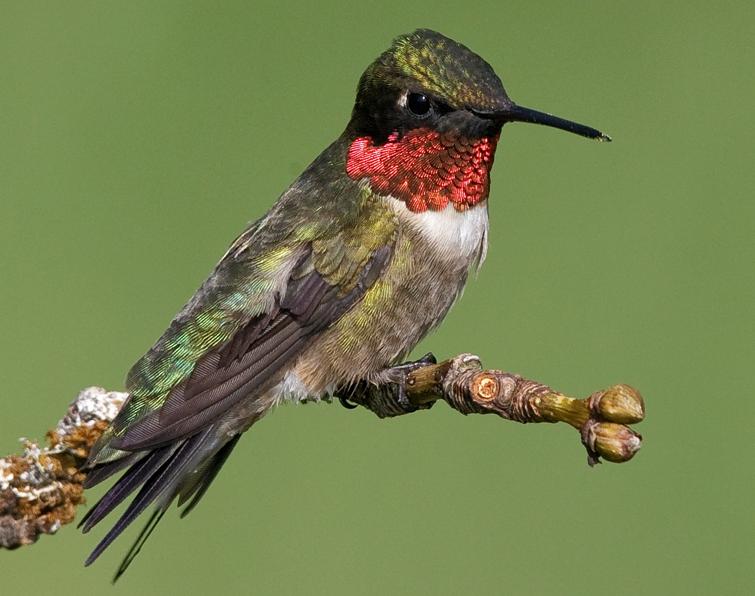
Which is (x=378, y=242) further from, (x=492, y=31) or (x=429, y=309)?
(x=492, y=31)

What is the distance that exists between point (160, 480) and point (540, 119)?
140 centimetres

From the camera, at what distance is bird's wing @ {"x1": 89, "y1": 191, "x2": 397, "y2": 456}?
131 inches

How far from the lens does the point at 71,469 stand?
2.90 metres

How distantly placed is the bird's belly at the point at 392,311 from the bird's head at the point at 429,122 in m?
0.07

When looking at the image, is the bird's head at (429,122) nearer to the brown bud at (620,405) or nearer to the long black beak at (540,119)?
the long black beak at (540,119)

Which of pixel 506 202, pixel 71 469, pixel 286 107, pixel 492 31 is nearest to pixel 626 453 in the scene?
pixel 71 469

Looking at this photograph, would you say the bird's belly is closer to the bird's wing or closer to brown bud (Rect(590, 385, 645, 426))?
the bird's wing

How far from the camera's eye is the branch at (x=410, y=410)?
2.10m

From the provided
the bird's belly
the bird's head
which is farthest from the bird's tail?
the bird's head

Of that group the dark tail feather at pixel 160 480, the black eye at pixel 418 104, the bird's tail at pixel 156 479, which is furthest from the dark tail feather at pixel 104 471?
the black eye at pixel 418 104

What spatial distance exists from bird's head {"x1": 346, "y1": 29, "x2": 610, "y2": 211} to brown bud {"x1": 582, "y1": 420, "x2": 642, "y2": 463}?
1.37 meters

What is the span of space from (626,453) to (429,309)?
156 centimetres

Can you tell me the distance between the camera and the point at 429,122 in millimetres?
3432

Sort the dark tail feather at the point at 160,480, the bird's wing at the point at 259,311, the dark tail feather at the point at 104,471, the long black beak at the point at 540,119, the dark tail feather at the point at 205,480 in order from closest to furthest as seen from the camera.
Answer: the dark tail feather at the point at 104,471 → the dark tail feather at the point at 160,480 → the long black beak at the point at 540,119 → the bird's wing at the point at 259,311 → the dark tail feather at the point at 205,480
